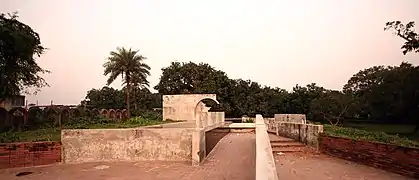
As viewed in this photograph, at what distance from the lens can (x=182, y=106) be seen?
1153 inches

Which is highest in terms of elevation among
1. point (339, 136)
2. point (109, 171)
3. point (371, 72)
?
point (371, 72)

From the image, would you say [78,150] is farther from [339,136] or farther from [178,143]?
[339,136]

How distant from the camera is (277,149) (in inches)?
483

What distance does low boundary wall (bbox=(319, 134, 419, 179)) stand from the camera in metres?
7.15

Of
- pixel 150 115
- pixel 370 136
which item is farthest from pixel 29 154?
pixel 150 115

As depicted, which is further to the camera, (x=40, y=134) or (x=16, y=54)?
(x=16, y=54)

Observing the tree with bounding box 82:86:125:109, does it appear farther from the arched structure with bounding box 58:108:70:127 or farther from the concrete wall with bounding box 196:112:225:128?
the concrete wall with bounding box 196:112:225:128

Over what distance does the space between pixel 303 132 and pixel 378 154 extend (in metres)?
5.09

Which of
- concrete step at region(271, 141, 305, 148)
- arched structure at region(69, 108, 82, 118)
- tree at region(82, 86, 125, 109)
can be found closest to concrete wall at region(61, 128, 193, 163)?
concrete step at region(271, 141, 305, 148)

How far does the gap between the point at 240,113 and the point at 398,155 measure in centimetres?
3352

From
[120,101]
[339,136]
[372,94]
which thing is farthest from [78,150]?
[120,101]

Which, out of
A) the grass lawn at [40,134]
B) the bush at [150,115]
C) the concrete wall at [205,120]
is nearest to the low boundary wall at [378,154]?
the concrete wall at [205,120]

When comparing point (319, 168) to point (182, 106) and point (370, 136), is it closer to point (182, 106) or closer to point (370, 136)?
point (370, 136)

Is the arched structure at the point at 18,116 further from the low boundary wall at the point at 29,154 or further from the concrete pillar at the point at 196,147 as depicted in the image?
the concrete pillar at the point at 196,147
